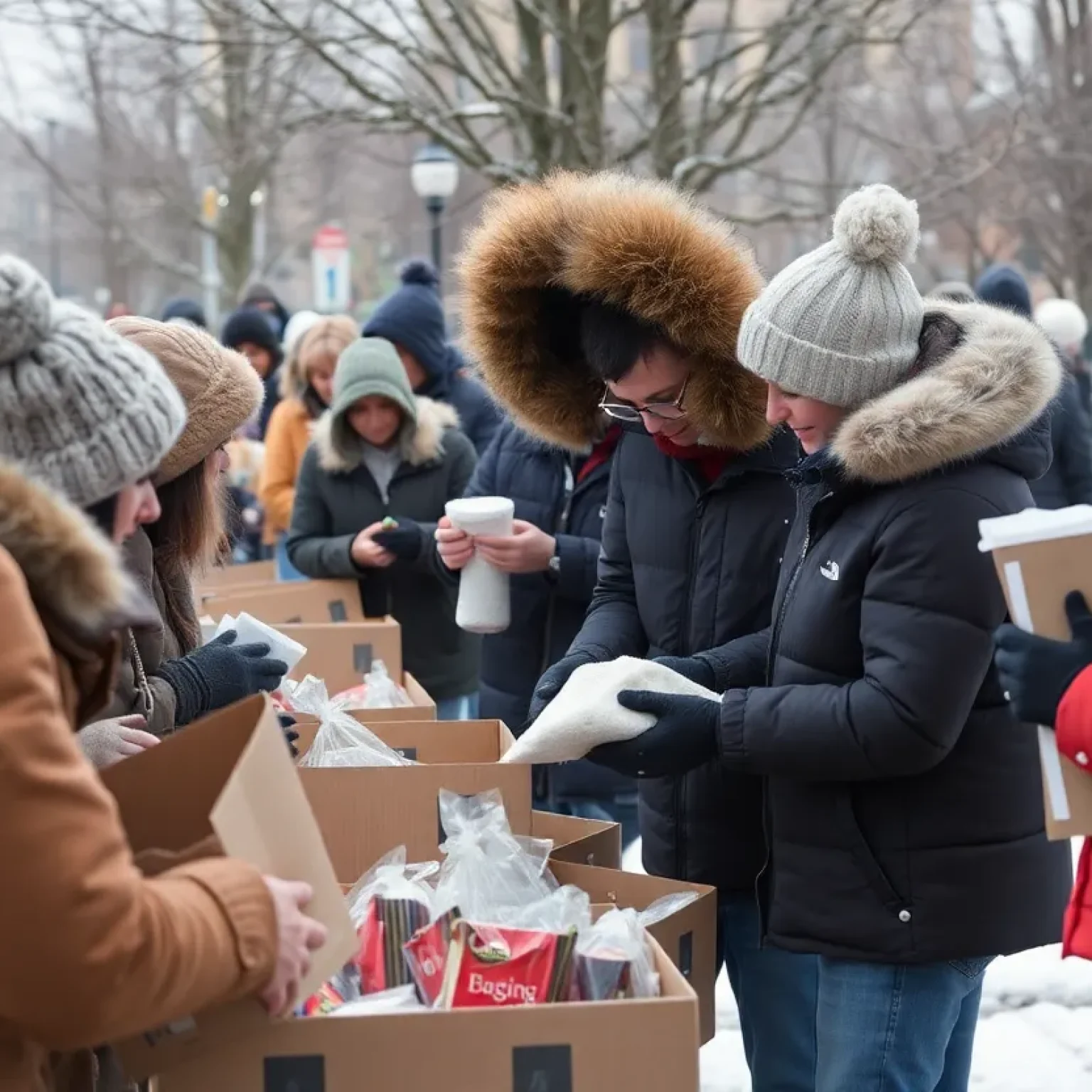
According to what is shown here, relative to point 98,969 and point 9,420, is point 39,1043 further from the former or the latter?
point 9,420

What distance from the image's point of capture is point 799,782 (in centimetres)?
285

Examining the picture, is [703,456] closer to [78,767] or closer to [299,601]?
[78,767]

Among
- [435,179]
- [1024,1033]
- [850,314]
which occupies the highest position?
[435,179]

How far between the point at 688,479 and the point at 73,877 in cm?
187

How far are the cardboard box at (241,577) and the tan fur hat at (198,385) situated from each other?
2200 millimetres

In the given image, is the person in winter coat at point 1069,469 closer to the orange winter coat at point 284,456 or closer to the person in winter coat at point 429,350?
the person in winter coat at point 429,350

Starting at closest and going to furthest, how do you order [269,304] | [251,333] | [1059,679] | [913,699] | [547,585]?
[1059,679]
[913,699]
[547,585]
[251,333]
[269,304]

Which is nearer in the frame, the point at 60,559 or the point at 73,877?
the point at 73,877

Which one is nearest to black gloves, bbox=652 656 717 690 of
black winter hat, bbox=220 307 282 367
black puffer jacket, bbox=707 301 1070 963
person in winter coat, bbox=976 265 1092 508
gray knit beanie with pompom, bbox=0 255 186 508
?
black puffer jacket, bbox=707 301 1070 963

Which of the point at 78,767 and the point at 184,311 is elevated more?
the point at 184,311

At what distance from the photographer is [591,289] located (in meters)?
3.32

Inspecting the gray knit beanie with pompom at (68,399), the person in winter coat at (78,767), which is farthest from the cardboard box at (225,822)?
the gray knit beanie with pompom at (68,399)

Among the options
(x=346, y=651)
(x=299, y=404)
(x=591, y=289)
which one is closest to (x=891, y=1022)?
(x=591, y=289)

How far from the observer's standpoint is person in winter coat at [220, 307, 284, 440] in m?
9.73
